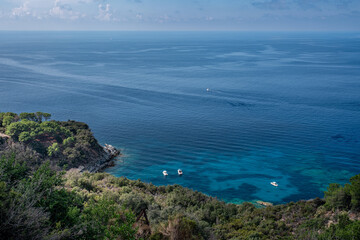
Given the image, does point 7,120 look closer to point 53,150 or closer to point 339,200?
point 53,150

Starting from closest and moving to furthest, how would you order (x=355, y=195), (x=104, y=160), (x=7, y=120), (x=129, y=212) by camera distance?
1. (x=129, y=212)
2. (x=355, y=195)
3. (x=7, y=120)
4. (x=104, y=160)

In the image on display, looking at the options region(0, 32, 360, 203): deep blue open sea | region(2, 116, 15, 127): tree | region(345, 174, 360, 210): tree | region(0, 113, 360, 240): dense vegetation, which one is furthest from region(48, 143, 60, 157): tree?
region(345, 174, 360, 210): tree

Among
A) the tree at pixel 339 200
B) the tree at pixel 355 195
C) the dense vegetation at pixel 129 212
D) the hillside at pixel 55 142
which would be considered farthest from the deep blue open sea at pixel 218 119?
the tree at pixel 355 195

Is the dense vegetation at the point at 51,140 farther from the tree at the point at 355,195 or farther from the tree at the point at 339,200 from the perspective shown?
the tree at the point at 355,195

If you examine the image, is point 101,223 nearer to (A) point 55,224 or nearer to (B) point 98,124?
(A) point 55,224

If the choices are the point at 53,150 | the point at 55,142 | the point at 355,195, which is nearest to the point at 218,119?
the point at 55,142

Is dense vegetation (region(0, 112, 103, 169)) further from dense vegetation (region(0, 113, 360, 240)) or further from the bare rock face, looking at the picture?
the bare rock face

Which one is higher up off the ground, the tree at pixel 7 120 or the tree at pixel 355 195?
the tree at pixel 7 120
